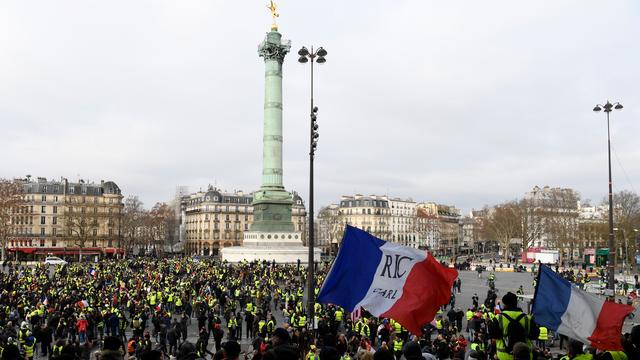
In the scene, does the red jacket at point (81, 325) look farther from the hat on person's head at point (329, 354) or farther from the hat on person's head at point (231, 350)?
the hat on person's head at point (329, 354)

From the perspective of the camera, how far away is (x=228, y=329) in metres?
20.6

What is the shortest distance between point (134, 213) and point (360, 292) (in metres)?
98.4

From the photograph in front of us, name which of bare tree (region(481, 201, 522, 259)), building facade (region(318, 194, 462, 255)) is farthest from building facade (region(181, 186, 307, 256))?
bare tree (region(481, 201, 522, 259))

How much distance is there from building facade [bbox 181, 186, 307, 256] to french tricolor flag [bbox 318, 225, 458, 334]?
106 meters

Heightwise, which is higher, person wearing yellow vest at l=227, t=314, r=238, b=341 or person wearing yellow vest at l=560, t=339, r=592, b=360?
person wearing yellow vest at l=560, t=339, r=592, b=360

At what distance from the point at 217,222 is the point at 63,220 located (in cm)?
3288

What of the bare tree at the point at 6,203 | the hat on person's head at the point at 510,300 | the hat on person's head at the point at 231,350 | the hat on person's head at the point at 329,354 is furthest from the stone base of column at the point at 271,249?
the hat on person's head at the point at 329,354

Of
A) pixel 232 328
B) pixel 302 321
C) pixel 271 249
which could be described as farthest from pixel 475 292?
pixel 271 249

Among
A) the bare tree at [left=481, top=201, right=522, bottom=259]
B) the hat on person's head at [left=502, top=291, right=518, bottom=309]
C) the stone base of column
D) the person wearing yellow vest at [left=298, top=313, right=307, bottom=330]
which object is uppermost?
the bare tree at [left=481, top=201, right=522, bottom=259]

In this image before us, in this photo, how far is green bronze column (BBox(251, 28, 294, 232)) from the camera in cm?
6431

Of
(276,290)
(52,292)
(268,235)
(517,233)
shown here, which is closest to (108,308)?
(52,292)

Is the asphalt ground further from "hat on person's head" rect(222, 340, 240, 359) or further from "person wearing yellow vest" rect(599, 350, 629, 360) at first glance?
"hat on person's head" rect(222, 340, 240, 359)

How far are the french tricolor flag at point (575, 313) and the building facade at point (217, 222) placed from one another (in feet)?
354

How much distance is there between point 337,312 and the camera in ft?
68.6
